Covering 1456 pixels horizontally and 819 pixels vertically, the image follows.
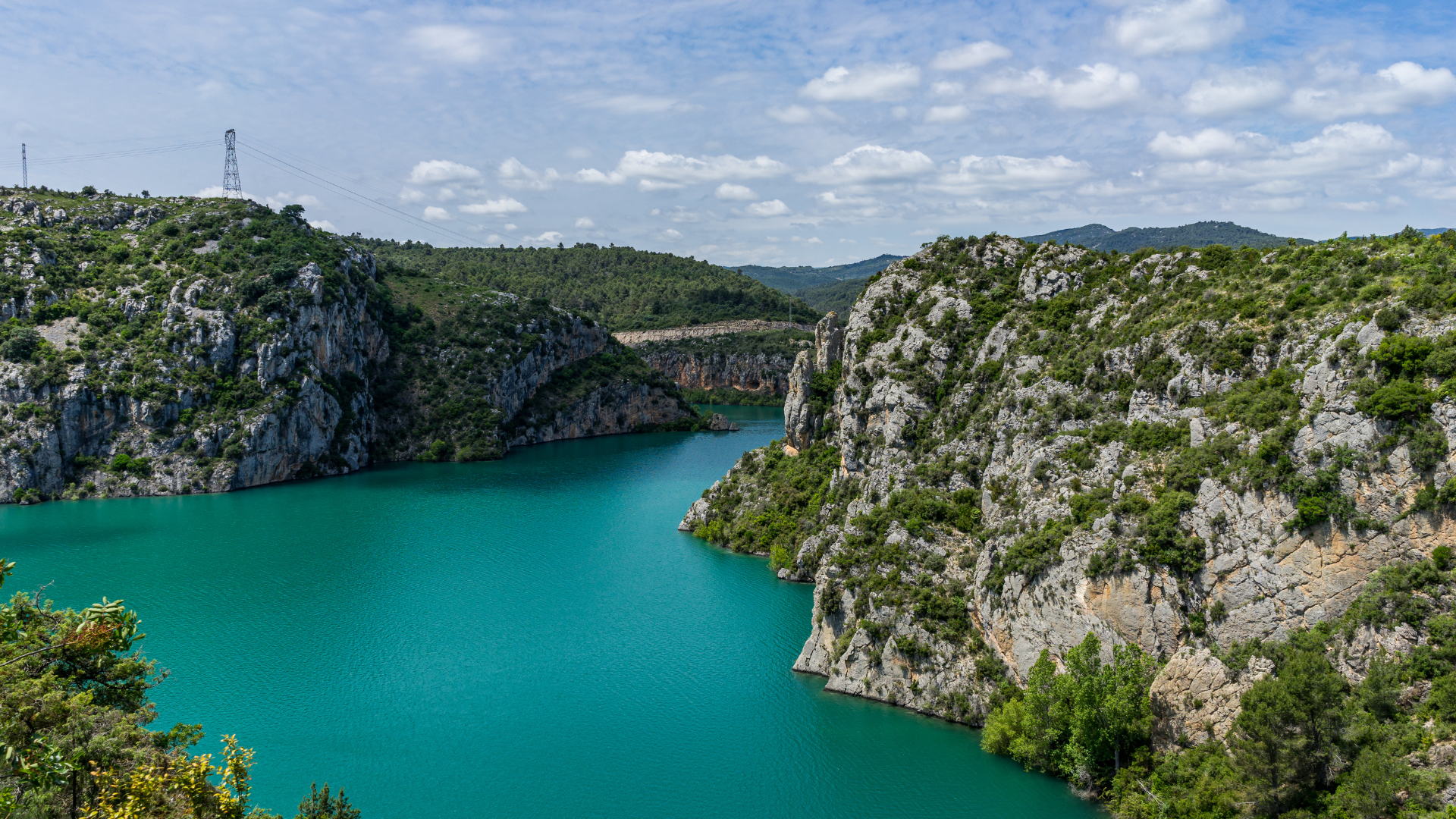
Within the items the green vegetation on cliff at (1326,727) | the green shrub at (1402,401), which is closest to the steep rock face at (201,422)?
the green vegetation on cliff at (1326,727)

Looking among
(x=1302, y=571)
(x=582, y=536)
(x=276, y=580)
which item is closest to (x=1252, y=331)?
(x=1302, y=571)

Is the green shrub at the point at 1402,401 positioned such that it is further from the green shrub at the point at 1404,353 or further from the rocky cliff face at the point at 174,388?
the rocky cliff face at the point at 174,388

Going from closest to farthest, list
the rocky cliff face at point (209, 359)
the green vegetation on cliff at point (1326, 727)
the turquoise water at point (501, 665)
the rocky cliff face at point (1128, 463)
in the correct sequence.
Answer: the green vegetation on cliff at point (1326, 727) → the rocky cliff face at point (1128, 463) → the turquoise water at point (501, 665) → the rocky cliff face at point (209, 359)

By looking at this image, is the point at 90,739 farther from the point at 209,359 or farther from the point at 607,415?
the point at 607,415

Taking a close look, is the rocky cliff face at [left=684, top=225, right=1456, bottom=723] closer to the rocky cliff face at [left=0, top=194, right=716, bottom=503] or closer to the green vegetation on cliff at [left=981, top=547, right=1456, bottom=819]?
the green vegetation on cliff at [left=981, top=547, right=1456, bottom=819]

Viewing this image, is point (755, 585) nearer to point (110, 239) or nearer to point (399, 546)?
point (399, 546)

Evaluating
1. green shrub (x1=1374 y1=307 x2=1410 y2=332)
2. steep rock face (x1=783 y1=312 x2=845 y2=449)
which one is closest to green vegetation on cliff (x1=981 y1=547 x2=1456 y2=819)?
green shrub (x1=1374 y1=307 x2=1410 y2=332)
